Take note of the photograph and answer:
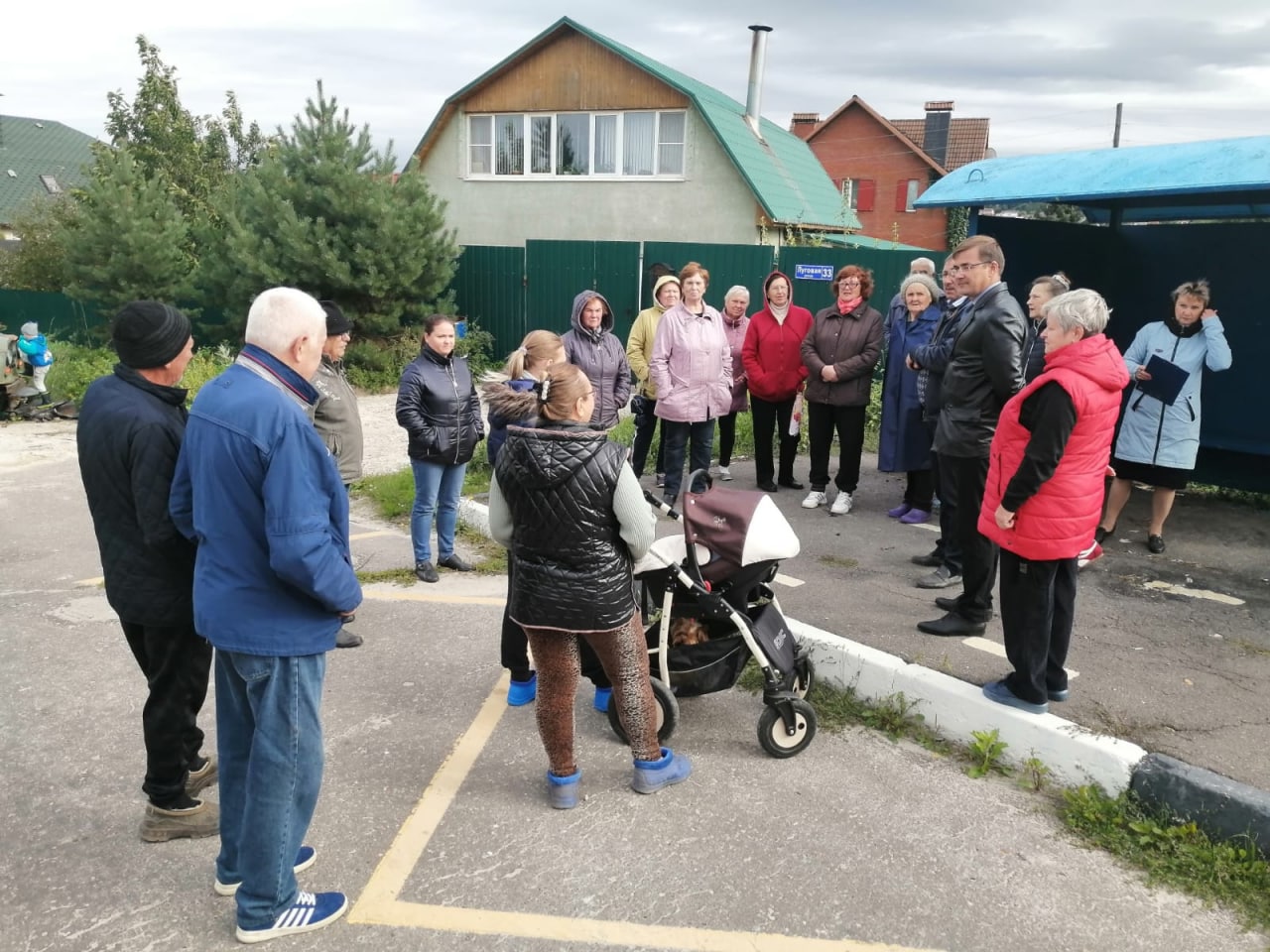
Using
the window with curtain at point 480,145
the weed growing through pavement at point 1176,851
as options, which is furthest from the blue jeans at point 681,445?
the window with curtain at point 480,145

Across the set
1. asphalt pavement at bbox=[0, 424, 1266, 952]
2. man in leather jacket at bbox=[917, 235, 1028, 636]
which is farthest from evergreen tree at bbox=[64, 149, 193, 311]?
man in leather jacket at bbox=[917, 235, 1028, 636]

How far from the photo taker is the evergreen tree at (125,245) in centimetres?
1579

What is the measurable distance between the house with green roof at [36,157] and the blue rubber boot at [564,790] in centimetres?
5431

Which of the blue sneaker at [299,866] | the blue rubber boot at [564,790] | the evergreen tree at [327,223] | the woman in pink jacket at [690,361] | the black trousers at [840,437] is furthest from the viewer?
the evergreen tree at [327,223]

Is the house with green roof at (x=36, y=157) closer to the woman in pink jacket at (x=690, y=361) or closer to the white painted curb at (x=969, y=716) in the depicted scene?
the woman in pink jacket at (x=690, y=361)

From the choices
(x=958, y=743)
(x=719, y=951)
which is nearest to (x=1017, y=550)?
(x=958, y=743)

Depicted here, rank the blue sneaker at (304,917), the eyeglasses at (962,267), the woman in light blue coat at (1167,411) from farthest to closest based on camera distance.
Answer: the woman in light blue coat at (1167,411), the eyeglasses at (962,267), the blue sneaker at (304,917)

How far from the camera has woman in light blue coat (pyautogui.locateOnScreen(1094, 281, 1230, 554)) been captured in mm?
6363

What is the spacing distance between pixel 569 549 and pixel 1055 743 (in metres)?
2.16

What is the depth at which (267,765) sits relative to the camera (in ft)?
8.77

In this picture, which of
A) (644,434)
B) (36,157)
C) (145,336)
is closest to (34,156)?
(36,157)

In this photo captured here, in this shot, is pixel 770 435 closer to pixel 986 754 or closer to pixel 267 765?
pixel 986 754

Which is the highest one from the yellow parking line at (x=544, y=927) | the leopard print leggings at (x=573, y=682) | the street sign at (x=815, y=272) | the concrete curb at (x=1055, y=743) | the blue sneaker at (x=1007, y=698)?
the street sign at (x=815, y=272)

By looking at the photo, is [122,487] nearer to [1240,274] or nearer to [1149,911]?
[1149,911]
